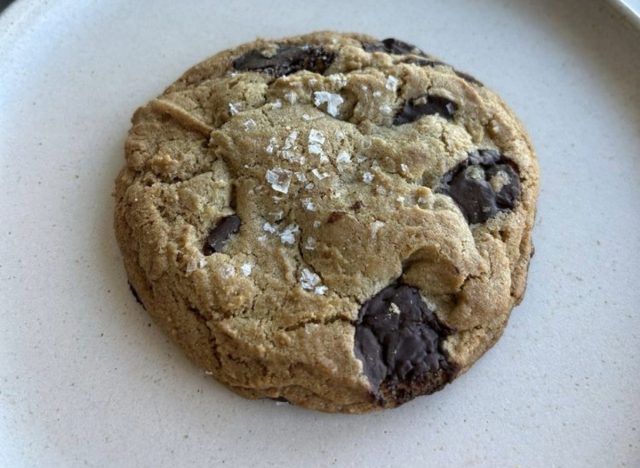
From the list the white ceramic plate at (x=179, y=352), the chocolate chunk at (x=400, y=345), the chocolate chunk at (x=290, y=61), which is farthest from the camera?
the chocolate chunk at (x=290, y=61)

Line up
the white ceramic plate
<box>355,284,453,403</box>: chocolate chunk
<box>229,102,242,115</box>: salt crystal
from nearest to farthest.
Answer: <box>355,284,453,403</box>: chocolate chunk
the white ceramic plate
<box>229,102,242,115</box>: salt crystal

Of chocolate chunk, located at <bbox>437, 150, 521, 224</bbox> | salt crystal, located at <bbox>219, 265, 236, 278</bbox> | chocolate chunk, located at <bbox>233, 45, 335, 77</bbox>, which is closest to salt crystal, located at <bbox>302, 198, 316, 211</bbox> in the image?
salt crystal, located at <bbox>219, 265, 236, 278</bbox>

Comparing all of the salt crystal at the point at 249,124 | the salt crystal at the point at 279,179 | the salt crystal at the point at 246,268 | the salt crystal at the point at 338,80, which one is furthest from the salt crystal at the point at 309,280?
the salt crystal at the point at 338,80

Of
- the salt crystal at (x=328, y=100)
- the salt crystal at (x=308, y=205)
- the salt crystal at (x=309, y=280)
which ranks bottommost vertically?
the salt crystal at (x=309, y=280)

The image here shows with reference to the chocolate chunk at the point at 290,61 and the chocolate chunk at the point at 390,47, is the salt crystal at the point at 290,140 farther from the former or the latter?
the chocolate chunk at the point at 390,47

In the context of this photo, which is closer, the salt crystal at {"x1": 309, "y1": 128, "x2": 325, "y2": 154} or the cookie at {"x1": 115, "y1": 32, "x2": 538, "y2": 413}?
the cookie at {"x1": 115, "y1": 32, "x2": 538, "y2": 413}

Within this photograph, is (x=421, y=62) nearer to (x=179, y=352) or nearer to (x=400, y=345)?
(x=400, y=345)

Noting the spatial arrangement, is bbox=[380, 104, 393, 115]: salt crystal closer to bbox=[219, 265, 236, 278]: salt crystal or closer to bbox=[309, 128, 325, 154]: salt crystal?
bbox=[309, 128, 325, 154]: salt crystal

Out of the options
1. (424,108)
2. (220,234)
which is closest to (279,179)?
(220,234)
